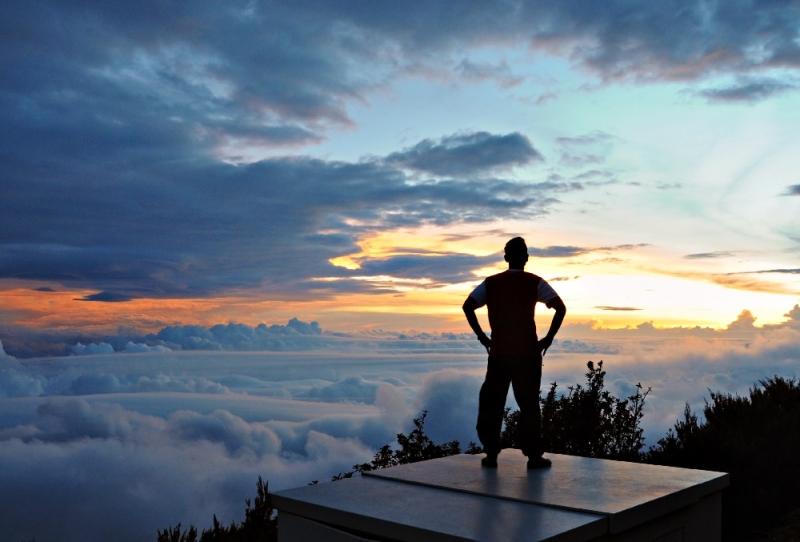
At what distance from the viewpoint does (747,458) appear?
9203mm

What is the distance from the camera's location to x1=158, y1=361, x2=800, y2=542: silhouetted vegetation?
834 centimetres

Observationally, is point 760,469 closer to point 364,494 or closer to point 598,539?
point 598,539

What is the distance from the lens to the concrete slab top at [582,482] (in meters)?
5.26

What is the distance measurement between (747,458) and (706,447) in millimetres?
498

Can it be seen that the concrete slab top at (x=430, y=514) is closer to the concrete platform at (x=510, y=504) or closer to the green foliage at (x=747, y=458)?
the concrete platform at (x=510, y=504)

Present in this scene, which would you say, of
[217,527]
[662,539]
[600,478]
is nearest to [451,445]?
[217,527]

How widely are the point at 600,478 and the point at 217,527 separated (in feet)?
14.5

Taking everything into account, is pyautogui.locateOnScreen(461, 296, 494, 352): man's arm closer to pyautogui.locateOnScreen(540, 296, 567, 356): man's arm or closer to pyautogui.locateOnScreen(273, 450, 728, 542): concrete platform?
pyautogui.locateOnScreen(540, 296, 567, 356): man's arm

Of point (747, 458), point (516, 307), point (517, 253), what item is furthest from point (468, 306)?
point (747, 458)

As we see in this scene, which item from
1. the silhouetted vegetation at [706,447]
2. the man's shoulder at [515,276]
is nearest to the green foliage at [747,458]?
the silhouetted vegetation at [706,447]

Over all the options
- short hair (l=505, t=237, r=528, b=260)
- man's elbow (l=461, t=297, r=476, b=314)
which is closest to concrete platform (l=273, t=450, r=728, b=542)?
man's elbow (l=461, t=297, r=476, b=314)

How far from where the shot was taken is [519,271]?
22.5 feet

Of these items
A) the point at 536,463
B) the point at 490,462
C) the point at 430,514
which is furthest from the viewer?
the point at 490,462

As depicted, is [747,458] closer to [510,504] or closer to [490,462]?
[490,462]
